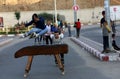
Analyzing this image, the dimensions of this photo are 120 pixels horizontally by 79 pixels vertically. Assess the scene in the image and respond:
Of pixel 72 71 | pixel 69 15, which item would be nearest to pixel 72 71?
pixel 72 71

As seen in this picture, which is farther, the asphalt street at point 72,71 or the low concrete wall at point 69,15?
the low concrete wall at point 69,15

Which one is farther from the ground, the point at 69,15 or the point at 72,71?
the point at 69,15

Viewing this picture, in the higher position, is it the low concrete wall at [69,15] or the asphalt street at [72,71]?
the low concrete wall at [69,15]

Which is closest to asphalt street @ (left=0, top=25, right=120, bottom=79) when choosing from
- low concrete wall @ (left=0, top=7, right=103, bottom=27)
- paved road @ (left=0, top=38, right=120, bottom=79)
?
paved road @ (left=0, top=38, right=120, bottom=79)

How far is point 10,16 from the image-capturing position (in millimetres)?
91250

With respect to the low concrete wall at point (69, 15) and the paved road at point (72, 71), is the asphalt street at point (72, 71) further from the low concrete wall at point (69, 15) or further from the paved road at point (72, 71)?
the low concrete wall at point (69, 15)

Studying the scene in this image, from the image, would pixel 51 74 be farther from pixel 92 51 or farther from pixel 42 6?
pixel 42 6

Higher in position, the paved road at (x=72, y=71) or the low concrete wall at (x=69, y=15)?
the low concrete wall at (x=69, y=15)

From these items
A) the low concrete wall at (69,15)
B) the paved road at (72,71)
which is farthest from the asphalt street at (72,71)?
the low concrete wall at (69,15)

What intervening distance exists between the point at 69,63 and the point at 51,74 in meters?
3.65

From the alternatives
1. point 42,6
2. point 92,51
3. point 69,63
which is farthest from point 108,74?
point 42,6

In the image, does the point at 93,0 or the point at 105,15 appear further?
the point at 93,0

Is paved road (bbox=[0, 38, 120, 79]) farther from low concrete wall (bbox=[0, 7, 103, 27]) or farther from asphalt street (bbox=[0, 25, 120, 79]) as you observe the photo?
low concrete wall (bbox=[0, 7, 103, 27])

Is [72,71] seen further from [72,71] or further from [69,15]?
[69,15]
